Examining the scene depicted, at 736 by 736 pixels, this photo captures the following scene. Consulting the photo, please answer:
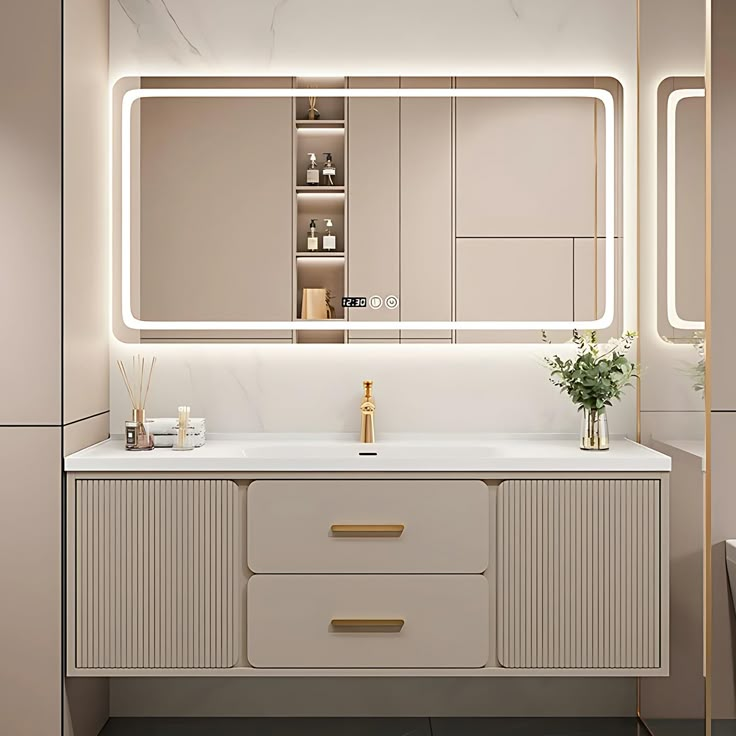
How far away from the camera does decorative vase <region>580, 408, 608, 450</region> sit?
7.85 ft

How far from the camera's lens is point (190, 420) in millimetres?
2461

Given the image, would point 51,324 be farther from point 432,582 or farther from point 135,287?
point 432,582

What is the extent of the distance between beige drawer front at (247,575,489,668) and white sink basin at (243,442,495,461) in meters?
0.39

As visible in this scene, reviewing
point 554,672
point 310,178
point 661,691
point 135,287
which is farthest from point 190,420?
point 661,691

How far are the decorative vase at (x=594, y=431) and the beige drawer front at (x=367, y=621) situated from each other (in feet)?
1.69

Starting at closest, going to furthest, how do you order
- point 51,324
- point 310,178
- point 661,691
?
1. point 51,324
2. point 661,691
3. point 310,178

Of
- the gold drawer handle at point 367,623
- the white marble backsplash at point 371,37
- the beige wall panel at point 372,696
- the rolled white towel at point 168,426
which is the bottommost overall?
the beige wall panel at point 372,696

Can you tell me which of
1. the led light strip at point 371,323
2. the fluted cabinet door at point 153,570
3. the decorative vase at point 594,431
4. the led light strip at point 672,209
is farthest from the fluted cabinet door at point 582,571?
the fluted cabinet door at point 153,570

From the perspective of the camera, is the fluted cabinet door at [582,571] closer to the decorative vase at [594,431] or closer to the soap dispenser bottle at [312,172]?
the decorative vase at [594,431]

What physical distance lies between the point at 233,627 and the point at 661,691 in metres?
1.24

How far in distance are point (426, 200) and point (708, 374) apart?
1016 millimetres

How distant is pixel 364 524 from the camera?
7.18 ft

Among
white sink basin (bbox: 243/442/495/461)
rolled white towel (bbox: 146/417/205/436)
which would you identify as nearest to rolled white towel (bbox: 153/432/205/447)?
rolled white towel (bbox: 146/417/205/436)

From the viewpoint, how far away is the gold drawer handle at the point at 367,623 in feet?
7.18
